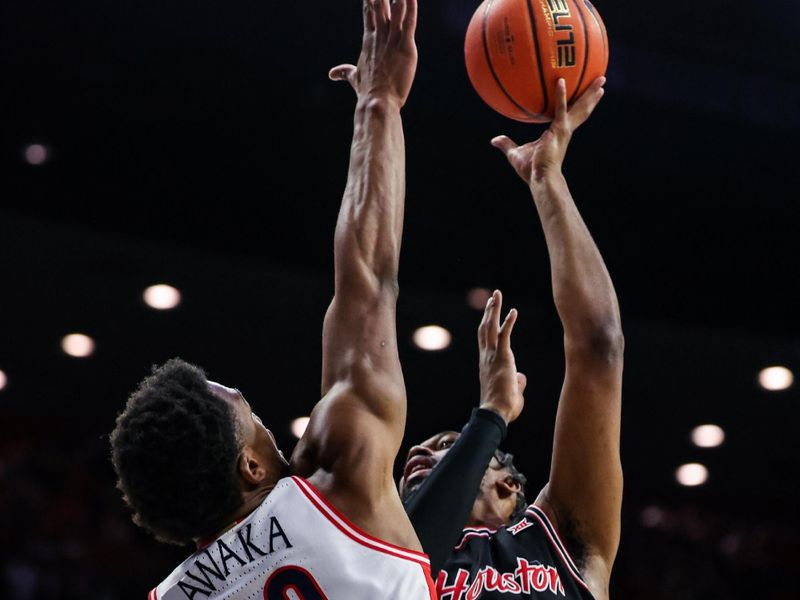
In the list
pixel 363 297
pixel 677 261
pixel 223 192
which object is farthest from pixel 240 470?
pixel 677 261

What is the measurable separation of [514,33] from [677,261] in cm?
468

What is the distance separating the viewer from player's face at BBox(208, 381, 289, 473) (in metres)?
1.86

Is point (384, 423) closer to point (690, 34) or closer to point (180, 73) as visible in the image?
point (180, 73)

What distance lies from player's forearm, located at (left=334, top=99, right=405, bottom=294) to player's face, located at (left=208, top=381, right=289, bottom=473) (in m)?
0.27

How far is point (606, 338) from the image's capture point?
262 centimetres

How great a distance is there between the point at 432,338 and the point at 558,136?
4.90 metres

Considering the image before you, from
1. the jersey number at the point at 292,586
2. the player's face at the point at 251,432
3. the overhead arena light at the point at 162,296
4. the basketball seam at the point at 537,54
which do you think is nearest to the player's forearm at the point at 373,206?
the player's face at the point at 251,432

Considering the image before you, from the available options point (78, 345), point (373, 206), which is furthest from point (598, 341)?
point (78, 345)

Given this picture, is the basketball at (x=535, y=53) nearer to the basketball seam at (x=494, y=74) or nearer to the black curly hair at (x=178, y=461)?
the basketball seam at (x=494, y=74)

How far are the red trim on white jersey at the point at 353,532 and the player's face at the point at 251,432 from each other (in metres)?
0.20

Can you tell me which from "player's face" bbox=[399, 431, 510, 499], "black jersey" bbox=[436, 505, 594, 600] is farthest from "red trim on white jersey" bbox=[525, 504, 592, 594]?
"player's face" bbox=[399, 431, 510, 499]

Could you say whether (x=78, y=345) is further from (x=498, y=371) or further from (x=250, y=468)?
(x=250, y=468)

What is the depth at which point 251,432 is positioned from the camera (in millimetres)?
1883

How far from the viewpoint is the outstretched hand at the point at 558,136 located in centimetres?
268
